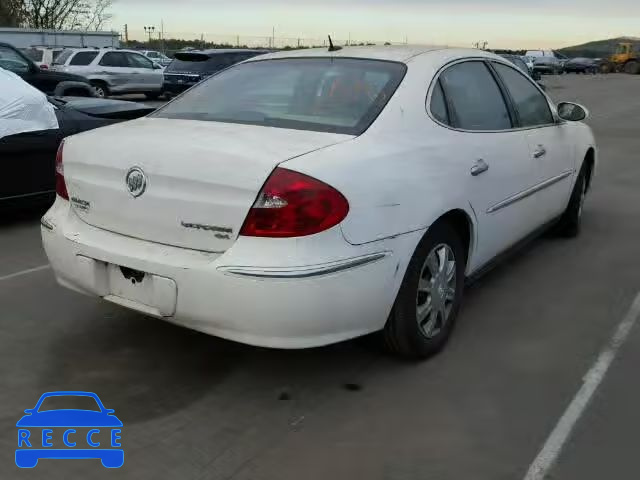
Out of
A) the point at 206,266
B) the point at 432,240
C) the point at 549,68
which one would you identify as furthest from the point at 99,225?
the point at 549,68

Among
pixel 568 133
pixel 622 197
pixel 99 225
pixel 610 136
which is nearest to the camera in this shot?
pixel 99 225

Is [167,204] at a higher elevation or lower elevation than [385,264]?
higher

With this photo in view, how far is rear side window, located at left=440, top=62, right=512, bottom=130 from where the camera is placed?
377cm

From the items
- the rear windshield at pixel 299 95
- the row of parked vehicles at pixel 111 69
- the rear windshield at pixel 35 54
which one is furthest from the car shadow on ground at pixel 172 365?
the rear windshield at pixel 35 54

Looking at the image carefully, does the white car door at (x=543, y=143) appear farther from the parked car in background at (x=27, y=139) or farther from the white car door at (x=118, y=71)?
the white car door at (x=118, y=71)

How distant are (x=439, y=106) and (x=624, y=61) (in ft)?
191

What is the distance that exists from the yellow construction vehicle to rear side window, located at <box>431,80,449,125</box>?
183 feet

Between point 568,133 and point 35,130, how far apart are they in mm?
4342

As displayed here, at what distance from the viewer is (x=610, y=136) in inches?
535

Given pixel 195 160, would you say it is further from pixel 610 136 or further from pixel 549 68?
pixel 549 68

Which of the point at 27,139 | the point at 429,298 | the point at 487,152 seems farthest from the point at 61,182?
the point at 27,139

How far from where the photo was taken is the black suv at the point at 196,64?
654 inches

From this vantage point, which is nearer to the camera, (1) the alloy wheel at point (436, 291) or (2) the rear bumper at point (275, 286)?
(2) the rear bumper at point (275, 286)

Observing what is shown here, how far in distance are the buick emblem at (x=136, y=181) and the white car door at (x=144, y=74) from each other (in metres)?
19.5
